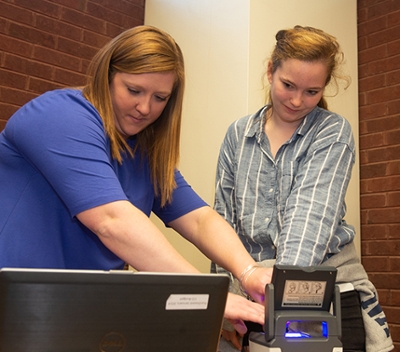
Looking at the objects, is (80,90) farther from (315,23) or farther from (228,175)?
(315,23)

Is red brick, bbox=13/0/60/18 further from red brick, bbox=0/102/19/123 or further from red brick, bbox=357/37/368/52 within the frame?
red brick, bbox=357/37/368/52

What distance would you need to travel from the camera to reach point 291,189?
65.2 inches

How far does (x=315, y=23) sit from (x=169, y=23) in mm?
812

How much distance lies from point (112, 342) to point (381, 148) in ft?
7.84

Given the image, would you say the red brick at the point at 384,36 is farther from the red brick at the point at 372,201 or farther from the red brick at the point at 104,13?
the red brick at the point at 104,13

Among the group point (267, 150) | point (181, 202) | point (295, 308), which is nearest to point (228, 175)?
point (267, 150)

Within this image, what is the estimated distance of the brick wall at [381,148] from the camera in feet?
9.23

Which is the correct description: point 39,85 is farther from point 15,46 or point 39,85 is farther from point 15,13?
point 15,13

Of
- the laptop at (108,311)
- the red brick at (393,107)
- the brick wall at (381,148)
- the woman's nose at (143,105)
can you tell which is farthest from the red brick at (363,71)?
the laptop at (108,311)

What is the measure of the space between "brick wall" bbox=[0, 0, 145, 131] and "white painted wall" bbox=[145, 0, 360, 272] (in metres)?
0.39

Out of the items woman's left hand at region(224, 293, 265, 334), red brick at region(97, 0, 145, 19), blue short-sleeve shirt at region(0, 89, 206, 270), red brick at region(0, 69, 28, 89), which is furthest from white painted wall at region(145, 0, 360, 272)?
woman's left hand at region(224, 293, 265, 334)

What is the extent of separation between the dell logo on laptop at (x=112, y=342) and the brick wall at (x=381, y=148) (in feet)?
7.25

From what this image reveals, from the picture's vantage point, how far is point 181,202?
1604 mm

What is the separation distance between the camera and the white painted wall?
257 centimetres
